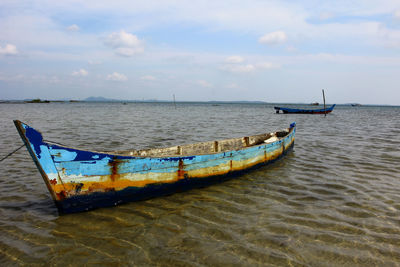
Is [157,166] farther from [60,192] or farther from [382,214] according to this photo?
[382,214]

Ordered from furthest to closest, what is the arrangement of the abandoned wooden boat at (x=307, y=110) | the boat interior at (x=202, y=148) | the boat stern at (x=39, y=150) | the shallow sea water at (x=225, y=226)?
the abandoned wooden boat at (x=307, y=110) < the boat interior at (x=202, y=148) < the boat stern at (x=39, y=150) < the shallow sea water at (x=225, y=226)

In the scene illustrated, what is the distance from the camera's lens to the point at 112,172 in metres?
5.61

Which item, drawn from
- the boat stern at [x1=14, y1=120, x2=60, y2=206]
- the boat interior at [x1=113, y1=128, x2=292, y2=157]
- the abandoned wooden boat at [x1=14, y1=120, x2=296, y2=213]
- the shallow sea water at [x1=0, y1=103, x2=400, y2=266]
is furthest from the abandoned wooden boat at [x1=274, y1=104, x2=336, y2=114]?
the boat stern at [x1=14, y1=120, x2=60, y2=206]

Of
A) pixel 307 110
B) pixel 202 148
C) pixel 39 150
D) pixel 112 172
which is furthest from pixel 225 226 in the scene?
pixel 307 110

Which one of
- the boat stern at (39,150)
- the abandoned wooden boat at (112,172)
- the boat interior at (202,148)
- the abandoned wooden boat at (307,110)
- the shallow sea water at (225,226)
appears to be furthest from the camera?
the abandoned wooden boat at (307,110)

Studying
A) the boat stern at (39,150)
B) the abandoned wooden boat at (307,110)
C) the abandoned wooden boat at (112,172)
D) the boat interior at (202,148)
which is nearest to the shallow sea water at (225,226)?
the abandoned wooden boat at (112,172)

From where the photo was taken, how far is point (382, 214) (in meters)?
5.62

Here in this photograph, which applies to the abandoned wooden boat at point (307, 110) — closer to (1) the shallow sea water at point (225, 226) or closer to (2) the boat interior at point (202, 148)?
(2) the boat interior at point (202, 148)

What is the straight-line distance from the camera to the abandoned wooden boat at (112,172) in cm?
493

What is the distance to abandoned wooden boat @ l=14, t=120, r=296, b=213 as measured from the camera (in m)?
4.93

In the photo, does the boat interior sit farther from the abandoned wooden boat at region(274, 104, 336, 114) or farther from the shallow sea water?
the abandoned wooden boat at region(274, 104, 336, 114)

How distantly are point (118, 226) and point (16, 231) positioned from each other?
198cm

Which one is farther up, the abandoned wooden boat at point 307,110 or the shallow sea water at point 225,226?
the abandoned wooden boat at point 307,110

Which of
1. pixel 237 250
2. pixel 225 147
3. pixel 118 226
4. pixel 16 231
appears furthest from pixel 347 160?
pixel 16 231
